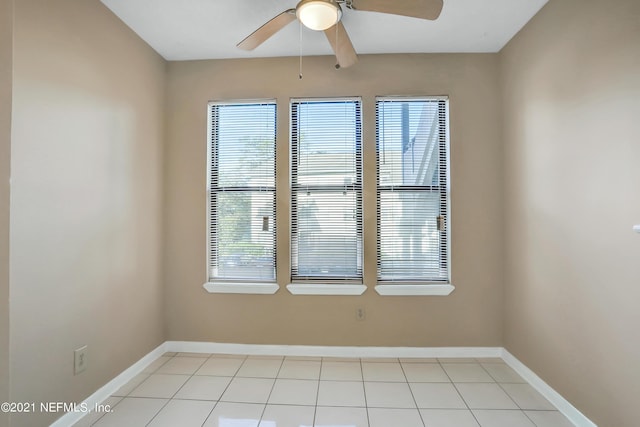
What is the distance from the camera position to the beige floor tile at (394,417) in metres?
1.85

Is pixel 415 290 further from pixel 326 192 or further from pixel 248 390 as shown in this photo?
pixel 248 390

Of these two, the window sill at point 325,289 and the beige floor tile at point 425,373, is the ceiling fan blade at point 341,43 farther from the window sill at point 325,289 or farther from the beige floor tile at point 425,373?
the beige floor tile at point 425,373

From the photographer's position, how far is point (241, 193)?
2818mm

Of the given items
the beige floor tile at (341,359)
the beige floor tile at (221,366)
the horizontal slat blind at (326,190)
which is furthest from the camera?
the horizontal slat blind at (326,190)

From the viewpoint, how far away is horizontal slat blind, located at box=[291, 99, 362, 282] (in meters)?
2.76

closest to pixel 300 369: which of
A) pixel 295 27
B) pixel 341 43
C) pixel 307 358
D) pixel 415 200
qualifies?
pixel 307 358
